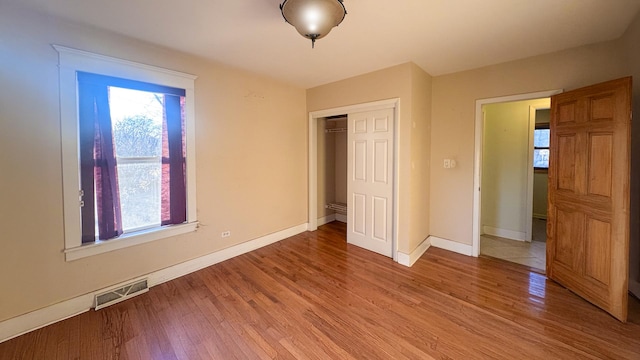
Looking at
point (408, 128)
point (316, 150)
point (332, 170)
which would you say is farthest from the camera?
point (332, 170)

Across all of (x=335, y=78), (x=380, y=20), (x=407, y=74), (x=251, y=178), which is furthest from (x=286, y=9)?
(x=251, y=178)

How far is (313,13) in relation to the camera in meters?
1.62

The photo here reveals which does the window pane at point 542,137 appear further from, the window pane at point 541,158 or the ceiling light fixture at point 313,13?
the ceiling light fixture at point 313,13

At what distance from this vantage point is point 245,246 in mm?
3537

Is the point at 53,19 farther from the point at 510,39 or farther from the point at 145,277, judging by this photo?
the point at 510,39

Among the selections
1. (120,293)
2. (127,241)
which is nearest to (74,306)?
(120,293)

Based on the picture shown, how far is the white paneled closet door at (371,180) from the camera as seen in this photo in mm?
3396

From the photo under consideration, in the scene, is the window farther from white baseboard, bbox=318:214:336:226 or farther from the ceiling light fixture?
the ceiling light fixture

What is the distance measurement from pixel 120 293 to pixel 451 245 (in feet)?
13.5

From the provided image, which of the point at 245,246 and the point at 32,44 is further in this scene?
the point at 245,246

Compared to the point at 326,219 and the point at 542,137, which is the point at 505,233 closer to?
the point at 542,137

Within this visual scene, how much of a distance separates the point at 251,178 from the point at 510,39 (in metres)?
3.43

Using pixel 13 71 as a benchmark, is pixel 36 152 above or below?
below

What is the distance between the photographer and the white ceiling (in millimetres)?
1899
